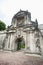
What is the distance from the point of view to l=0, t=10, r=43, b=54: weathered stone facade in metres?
14.5

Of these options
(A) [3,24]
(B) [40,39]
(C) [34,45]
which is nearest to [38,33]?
(B) [40,39]

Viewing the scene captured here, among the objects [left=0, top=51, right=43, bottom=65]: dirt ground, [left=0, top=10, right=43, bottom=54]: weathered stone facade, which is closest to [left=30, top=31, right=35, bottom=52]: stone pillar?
[left=0, top=10, right=43, bottom=54]: weathered stone facade

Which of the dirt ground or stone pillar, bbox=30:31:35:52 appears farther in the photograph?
stone pillar, bbox=30:31:35:52

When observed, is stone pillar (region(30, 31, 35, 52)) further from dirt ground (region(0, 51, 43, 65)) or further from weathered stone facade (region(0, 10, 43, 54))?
dirt ground (region(0, 51, 43, 65))

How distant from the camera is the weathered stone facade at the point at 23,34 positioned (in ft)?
47.7

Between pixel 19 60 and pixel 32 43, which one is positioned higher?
pixel 32 43

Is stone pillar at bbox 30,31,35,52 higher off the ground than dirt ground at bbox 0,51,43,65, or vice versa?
stone pillar at bbox 30,31,35,52

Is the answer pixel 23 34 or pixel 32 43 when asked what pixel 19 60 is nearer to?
pixel 32 43

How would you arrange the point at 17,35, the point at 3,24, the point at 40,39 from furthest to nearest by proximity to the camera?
the point at 3,24
the point at 17,35
the point at 40,39

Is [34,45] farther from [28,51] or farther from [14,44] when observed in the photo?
[14,44]

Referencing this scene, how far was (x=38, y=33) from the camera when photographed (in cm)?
1467

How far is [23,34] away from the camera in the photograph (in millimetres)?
16469

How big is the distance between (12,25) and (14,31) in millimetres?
1471

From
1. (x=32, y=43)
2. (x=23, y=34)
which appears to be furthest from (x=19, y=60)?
(x=23, y=34)
